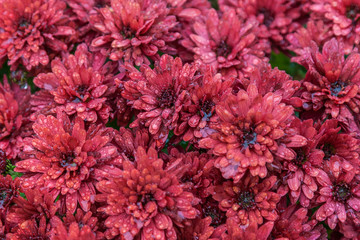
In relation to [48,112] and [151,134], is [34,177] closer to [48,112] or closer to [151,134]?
[48,112]

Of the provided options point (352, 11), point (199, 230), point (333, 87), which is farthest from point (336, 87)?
point (199, 230)

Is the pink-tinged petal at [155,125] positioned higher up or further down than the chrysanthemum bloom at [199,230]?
higher up

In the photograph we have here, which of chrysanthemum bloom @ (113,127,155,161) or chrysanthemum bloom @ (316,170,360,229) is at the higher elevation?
chrysanthemum bloom @ (113,127,155,161)

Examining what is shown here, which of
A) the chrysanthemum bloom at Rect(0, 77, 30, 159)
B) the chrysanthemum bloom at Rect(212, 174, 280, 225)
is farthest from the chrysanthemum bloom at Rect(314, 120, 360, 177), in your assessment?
the chrysanthemum bloom at Rect(0, 77, 30, 159)

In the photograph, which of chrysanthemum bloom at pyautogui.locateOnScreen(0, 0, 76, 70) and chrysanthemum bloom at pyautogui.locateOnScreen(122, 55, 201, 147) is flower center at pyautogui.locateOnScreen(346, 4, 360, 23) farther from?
chrysanthemum bloom at pyautogui.locateOnScreen(0, 0, 76, 70)

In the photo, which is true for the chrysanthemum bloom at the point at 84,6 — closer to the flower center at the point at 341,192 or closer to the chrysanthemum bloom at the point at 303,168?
the chrysanthemum bloom at the point at 303,168

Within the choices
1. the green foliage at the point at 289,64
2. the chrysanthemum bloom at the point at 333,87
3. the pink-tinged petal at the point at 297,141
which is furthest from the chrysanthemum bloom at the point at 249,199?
the green foliage at the point at 289,64

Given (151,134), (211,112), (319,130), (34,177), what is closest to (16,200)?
(34,177)
